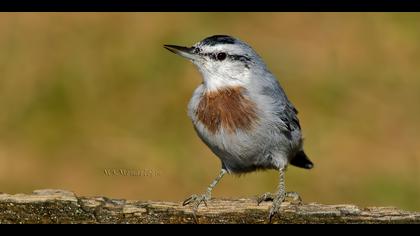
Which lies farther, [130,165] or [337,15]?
[337,15]

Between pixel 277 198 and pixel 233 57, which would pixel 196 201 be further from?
pixel 233 57

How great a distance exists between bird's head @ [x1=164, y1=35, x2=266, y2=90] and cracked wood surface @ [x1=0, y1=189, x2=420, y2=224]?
1379 mm

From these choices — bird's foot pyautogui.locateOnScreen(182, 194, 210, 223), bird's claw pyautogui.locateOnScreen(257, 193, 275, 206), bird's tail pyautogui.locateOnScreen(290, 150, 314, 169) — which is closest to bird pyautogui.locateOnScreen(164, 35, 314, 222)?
bird's claw pyautogui.locateOnScreen(257, 193, 275, 206)

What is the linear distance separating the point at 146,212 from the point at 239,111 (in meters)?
1.41

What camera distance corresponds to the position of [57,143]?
34.0ft

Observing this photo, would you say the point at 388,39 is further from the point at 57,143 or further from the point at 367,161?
the point at 57,143

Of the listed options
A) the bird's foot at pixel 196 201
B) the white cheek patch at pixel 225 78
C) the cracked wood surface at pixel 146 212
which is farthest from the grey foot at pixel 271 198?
the white cheek patch at pixel 225 78

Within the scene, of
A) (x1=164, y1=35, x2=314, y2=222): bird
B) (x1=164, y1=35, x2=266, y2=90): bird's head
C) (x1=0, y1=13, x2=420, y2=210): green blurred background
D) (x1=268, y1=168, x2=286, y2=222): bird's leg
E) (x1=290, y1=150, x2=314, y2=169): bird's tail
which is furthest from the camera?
(x1=0, y1=13, x2=420, y2=210): green blurred background

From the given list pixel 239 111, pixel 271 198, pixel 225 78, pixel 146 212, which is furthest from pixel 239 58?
pixel 146 212

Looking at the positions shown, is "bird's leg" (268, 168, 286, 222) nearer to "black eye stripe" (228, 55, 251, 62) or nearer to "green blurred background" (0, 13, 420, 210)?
"black eye stripe" (228, 55, 251, 62)

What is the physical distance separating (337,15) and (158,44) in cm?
280

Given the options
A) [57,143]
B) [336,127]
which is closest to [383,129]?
[336,127]

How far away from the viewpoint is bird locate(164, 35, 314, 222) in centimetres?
721

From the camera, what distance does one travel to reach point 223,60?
7.55 meters
